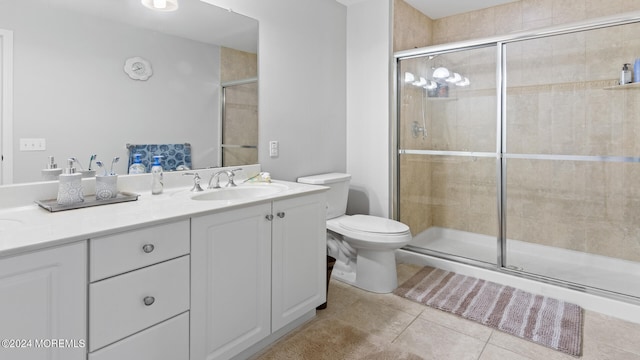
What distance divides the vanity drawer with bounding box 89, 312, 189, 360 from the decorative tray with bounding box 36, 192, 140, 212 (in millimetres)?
593

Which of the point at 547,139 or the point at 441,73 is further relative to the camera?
the point at 441,73

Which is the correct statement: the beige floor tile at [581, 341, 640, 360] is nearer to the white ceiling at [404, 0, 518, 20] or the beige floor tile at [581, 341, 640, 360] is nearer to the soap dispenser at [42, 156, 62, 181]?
the soap dispenser at [42, 156, 62, 181]

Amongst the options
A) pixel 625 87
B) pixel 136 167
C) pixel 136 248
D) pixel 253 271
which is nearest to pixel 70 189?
pixel 136 167

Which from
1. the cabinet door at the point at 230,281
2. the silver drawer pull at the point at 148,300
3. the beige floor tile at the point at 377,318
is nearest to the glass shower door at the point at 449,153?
the beige floor tile at the point at 377,318

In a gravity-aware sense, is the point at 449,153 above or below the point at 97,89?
below

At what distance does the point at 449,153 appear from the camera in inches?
117

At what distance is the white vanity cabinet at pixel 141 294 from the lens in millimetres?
1153

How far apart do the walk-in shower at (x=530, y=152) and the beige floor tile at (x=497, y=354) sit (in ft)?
3.03

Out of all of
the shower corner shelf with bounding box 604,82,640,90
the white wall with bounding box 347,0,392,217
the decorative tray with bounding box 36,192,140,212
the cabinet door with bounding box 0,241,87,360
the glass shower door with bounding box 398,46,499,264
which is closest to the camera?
the cabinet door with bounding box 0,241,87,360

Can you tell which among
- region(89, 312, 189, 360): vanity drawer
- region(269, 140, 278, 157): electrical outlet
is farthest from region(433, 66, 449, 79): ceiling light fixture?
region(89, 312, 189, 360): vanity drawer

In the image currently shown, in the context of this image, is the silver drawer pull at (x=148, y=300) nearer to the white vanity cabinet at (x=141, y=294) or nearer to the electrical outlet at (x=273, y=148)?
the white vanity cabinet at (x=141, y=294)

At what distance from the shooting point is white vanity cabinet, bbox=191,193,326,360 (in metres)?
1.47

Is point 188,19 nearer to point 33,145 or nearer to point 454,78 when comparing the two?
point 33,145

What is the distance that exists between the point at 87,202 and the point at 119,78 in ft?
2.08
